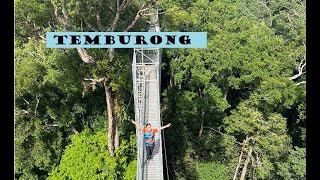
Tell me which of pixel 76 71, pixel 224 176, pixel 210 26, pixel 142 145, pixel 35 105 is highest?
pixel 210 26

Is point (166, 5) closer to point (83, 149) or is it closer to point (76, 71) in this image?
point (76, 71)

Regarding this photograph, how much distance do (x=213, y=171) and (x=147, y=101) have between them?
500 cm

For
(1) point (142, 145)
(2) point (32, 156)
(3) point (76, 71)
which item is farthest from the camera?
(2) point (32, 156)

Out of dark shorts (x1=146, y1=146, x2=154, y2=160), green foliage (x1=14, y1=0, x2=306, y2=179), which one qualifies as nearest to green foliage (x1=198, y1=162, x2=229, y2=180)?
green foliage (x1=14, y1=0, x2=306, y2=179)

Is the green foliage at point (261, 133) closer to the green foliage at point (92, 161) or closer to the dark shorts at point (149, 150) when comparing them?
the green foliage at point (92, 161)

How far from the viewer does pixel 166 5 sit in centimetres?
1703

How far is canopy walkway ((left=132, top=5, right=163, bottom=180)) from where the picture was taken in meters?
9.48

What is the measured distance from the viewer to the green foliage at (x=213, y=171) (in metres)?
14.7

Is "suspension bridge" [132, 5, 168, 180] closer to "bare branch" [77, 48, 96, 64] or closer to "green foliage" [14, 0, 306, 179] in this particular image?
"green foliage" [14, 0, 306, 179]

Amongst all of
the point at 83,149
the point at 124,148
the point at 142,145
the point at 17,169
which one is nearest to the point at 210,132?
the point at 124,148

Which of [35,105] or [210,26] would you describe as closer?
[35,105]

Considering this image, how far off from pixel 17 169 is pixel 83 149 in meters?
2.33

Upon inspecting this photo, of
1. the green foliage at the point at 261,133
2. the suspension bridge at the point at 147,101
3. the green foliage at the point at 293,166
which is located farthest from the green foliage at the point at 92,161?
the green foliage at the point at 293,166

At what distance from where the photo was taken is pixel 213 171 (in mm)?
14766
